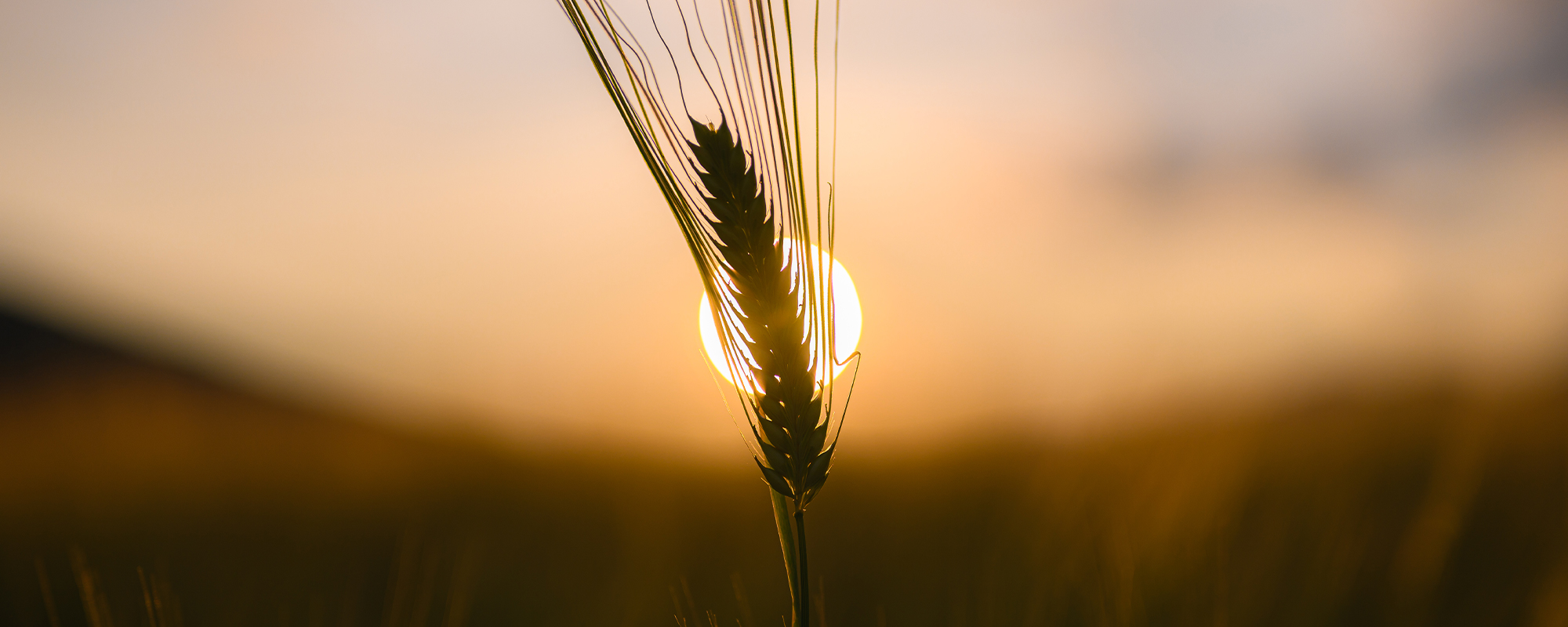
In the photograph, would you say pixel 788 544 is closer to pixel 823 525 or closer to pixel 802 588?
pixel 802 588

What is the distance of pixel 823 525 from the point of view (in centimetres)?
403

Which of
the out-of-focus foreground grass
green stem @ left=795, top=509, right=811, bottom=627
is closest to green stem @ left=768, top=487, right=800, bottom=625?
green stem @ left=795, top=509, right=811, bottom=627

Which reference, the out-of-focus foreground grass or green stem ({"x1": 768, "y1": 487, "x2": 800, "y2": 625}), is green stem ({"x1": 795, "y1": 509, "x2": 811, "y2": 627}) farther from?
the out-of-focus foreground grass

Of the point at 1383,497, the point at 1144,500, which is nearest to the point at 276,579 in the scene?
the point at 1144,500

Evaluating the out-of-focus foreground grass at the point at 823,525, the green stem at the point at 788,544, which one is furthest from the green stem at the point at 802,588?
the out-of-focus foreground grass at the point at 823,525

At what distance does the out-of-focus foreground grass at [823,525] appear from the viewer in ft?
6.05

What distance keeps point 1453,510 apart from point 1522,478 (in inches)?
45.4

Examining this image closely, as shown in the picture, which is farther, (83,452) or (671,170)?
(83,452)

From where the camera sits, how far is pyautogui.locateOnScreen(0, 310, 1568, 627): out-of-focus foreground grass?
1844 mm

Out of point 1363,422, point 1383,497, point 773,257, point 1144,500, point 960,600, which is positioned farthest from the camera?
point 1363,422

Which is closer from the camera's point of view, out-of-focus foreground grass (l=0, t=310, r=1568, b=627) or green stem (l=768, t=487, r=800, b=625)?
green stem (l=768, t=487, r=800, b=625)

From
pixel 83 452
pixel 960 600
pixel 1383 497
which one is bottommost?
pixel 960 600

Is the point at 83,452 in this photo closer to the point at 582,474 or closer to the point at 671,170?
the point at 582,474

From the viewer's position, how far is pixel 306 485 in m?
3.90
